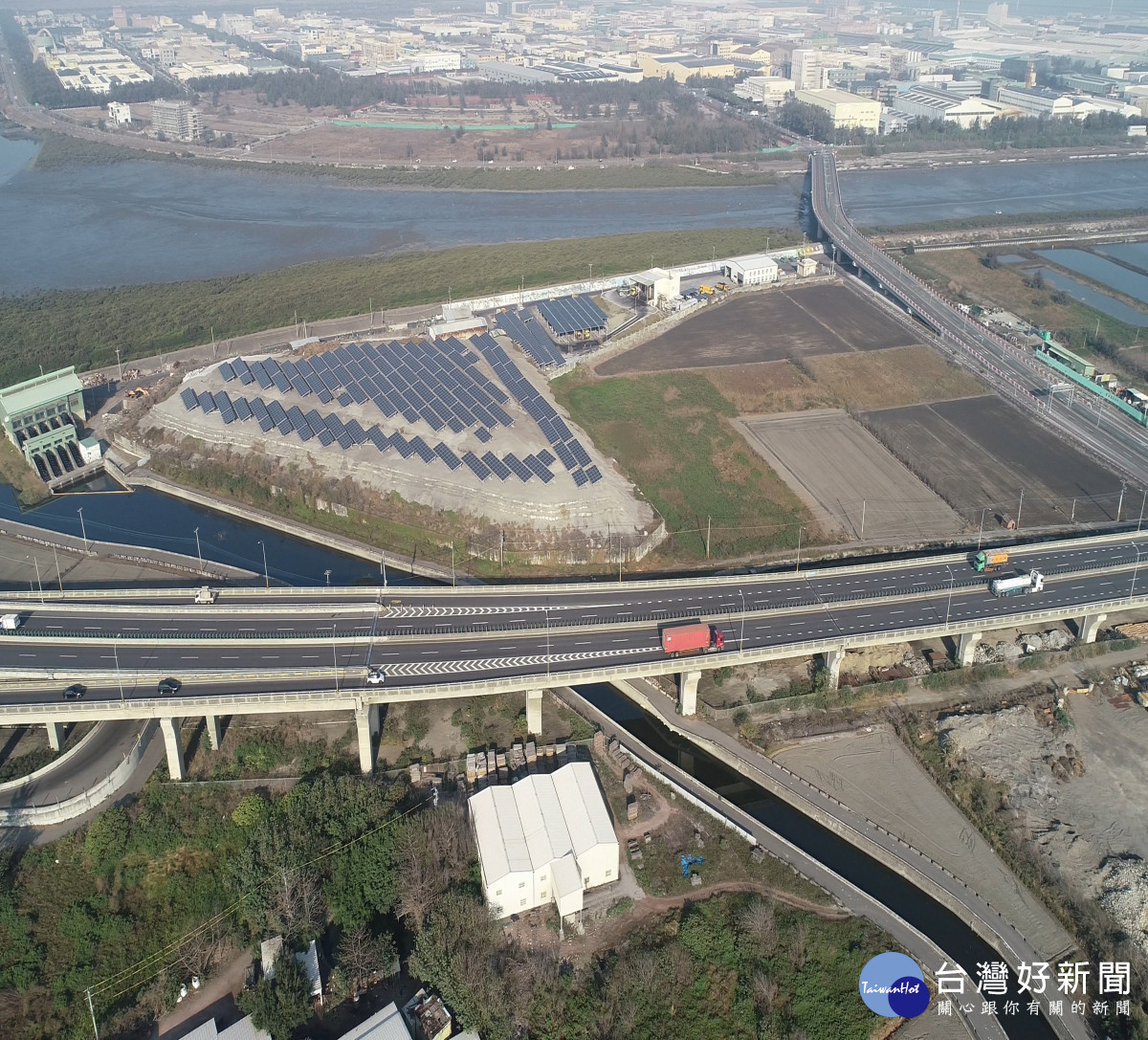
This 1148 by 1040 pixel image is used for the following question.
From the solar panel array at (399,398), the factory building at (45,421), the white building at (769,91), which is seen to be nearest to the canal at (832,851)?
the solar panel array at (399,398)

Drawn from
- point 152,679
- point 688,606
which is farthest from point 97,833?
point 688,606

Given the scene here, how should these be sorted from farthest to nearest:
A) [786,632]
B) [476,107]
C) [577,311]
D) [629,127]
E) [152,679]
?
1. [476,107]
2. [629,127]
3. [577,311]
4. [786,632]
5. [152,679]

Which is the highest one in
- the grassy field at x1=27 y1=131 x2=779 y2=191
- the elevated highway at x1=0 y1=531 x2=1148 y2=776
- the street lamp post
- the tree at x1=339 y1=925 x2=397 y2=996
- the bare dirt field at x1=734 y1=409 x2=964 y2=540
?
the grassy field at x1=27 y1=131 x2=779 y2=191

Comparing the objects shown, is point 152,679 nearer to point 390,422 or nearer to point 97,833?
point 97,833

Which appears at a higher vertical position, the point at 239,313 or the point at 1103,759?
the point at 239,313

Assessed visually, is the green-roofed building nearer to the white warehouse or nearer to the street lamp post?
the street lamp post

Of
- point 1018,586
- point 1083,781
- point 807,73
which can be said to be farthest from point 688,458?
point 807,73

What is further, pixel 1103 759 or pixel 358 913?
pixel 1103 759

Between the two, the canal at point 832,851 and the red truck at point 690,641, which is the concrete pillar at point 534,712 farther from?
the red truck at point 690,641

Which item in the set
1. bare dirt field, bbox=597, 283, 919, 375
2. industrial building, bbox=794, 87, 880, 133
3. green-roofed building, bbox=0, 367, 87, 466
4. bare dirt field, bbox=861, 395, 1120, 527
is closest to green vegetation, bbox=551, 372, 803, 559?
bare dirt field, bbox=597, 283, 919, 375
